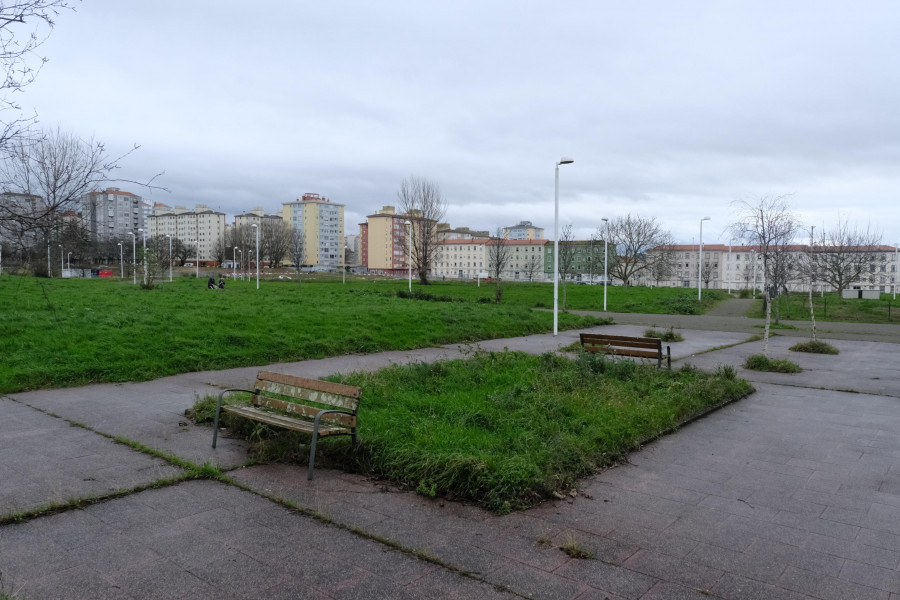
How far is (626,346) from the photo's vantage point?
1149 centimetres

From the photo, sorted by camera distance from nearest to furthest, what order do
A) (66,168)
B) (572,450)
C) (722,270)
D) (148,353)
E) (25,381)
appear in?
(66,168) → (572,450) → (25,381) → (148,353) → (722,270)

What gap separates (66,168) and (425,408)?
428 centimetres

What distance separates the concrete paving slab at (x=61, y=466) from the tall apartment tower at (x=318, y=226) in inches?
5798

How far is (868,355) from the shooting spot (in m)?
15.8

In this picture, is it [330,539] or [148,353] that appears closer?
[330,539]

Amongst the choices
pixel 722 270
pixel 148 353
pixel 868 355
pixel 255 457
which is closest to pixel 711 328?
pixel 868 355

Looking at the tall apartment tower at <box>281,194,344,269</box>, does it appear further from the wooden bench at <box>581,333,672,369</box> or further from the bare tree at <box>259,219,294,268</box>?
the wooden bench at <box>581,333,672,369</box>

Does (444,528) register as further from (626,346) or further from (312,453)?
(626,346)

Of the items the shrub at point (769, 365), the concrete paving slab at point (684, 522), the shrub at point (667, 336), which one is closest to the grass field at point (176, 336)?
the shrub at point (667, 336)

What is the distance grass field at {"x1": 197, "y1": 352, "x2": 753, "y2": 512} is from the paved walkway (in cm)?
21

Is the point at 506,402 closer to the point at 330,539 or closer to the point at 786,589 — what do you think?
the point at 330,539

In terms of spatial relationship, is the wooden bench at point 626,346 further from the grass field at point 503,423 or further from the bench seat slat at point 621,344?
the grass field at point 503,423

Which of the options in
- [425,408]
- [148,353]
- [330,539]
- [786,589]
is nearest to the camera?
[786,589]

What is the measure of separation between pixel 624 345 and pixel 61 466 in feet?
29.7
